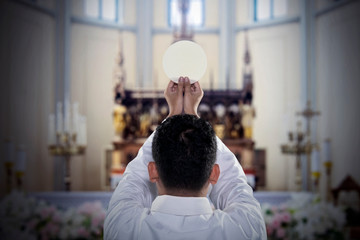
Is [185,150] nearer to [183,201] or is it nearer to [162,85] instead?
[183,201]

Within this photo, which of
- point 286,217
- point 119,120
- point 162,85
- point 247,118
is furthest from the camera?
point 162,85

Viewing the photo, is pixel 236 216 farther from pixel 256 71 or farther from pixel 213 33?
pixel 213 33

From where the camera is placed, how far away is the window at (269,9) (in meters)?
9.17

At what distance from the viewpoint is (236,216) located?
49.3 inches

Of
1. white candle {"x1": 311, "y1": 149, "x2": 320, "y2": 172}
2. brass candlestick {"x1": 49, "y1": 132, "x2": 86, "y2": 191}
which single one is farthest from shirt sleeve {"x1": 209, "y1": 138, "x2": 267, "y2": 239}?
brass candlestick {"x1": 49, "y1": 132, "x2": 86, "y2": 191}

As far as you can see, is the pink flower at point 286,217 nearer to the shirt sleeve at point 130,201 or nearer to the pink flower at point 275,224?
the pink flower at point 275,224

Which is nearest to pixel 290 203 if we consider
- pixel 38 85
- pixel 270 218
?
pixel 270 218

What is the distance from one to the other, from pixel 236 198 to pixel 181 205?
17 centimetres

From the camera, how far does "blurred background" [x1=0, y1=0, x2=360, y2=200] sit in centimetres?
689

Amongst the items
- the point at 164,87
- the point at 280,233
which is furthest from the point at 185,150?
the point at 164,87

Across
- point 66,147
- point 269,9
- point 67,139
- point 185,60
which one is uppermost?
point 269,9

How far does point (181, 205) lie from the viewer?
4.15ft

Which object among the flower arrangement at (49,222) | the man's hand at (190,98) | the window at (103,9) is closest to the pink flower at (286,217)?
the flower arrangement at (49,222)

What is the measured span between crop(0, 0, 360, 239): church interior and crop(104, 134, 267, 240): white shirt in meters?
4.48
